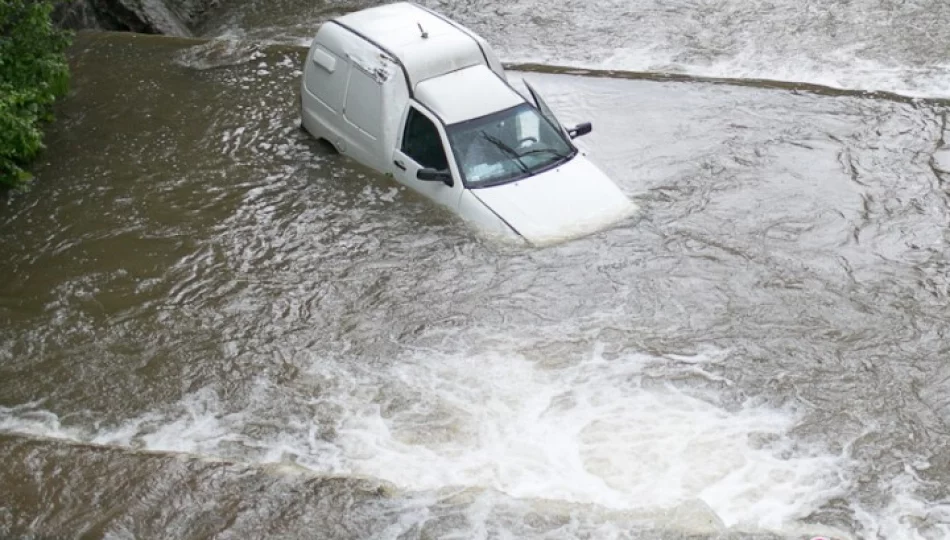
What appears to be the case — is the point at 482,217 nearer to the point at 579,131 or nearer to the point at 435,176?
the point at 435,176

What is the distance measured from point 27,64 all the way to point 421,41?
441 cm

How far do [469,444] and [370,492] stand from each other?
1.11 metres

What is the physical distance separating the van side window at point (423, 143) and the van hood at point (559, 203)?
0.67 m

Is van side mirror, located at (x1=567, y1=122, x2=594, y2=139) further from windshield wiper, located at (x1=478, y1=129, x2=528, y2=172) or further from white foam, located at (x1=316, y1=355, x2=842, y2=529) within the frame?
white foam, located at (x1=316, y1=355, x2=842, y2=529)

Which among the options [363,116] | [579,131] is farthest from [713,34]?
[363,116]

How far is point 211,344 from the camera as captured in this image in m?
10.0

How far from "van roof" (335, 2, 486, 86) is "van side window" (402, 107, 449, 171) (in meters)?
0.45

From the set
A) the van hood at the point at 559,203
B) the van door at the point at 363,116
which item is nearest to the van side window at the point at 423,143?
the van door at the point at 363,116

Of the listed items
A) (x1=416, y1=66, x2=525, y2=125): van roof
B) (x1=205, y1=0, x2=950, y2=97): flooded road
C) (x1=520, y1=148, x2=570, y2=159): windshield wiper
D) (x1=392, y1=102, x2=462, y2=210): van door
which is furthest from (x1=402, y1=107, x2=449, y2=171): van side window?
(x1=205, y1=0, x2=950, y2=97): flooded road

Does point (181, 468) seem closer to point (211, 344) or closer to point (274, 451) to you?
point (274, 451)

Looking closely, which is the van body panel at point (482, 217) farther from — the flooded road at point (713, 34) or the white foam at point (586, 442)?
the flooded road at point (713, 34)

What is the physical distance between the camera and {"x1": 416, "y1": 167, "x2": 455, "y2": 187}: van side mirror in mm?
11375

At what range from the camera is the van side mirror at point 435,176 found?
11.4 metres

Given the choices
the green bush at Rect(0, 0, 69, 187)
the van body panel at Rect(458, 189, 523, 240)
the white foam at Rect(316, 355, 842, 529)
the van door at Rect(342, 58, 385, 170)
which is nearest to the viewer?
the white foam at Rect(316, 355, 842, 529)
